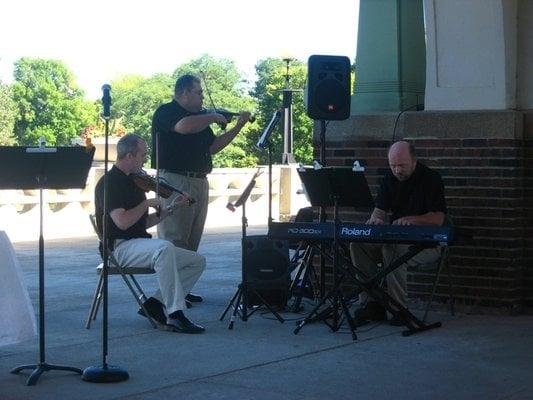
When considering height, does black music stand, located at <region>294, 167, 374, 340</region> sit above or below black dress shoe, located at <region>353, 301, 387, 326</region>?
above

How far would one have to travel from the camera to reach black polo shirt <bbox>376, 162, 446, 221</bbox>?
26.9 feet

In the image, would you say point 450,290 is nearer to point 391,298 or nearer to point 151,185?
point 391,298

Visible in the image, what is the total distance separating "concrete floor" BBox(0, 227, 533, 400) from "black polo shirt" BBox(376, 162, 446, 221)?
928 mm

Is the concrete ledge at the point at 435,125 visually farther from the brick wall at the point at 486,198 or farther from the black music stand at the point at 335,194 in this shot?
the black music stand at the point at 335,194

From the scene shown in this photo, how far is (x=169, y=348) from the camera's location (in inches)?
284

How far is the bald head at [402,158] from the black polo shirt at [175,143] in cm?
186

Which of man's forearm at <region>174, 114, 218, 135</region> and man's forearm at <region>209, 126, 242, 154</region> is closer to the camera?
man's forearm at <region>174, 114, 218, 135</region>

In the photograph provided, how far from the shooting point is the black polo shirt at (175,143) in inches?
363

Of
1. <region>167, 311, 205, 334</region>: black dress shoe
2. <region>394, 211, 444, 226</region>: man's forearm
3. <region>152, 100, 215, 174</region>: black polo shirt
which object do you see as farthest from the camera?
<region>152, 100, 215, 174</region>: black polo shirt

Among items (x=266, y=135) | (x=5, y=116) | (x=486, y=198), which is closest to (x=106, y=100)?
(x=266, y=135)

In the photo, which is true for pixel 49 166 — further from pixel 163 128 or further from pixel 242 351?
pixel 163 128

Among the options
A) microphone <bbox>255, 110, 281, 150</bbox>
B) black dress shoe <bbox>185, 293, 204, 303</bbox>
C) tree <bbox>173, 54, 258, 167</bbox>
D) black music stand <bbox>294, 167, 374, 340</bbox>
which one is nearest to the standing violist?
black dress shoe <bbox>185, 293, 204, 303</bbox>

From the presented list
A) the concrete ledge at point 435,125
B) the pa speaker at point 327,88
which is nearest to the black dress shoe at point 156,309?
the pa speaker at point 327,88

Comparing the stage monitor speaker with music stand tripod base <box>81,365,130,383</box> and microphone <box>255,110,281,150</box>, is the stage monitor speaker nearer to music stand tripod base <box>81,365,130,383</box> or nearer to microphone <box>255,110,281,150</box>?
microphone <box>255,110,281,150</box>
